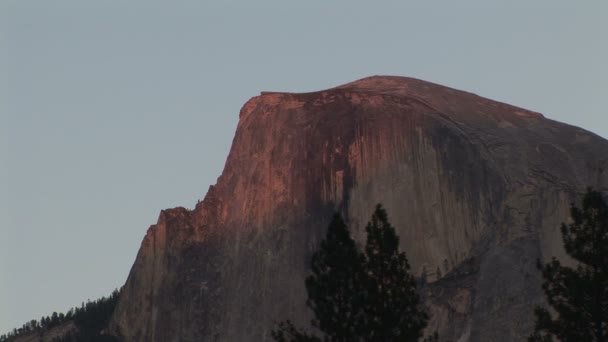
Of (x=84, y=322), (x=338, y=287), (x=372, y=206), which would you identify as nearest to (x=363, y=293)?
(x=338, y=287)

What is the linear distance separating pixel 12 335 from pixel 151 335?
Result: 39.5 meters

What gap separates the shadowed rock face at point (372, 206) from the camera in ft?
383

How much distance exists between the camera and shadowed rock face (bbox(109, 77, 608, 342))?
383ft

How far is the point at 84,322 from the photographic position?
152500 mm

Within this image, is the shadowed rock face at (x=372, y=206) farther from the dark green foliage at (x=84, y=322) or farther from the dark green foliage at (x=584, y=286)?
the dark green foliage at (x=584, y=286)

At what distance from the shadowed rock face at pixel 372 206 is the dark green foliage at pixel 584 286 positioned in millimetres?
42256

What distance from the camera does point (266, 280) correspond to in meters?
124

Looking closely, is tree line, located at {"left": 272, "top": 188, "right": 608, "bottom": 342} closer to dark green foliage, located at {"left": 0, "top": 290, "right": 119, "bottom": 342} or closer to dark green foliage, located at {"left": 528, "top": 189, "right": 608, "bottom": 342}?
dark green foliage, located at {"left": 528, "top": 189, "right": 608, "bottom": 342}

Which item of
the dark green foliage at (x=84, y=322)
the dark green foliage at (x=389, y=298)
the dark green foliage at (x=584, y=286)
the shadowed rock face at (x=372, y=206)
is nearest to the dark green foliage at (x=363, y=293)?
the dark green foliage at (x=389, y=298)

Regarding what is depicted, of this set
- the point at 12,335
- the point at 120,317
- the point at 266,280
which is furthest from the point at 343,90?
the point at 12,335

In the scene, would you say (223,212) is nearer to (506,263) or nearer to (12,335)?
(506,263)

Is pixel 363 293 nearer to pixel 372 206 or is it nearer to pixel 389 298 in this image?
pixel 389 298

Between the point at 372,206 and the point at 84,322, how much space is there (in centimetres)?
3947

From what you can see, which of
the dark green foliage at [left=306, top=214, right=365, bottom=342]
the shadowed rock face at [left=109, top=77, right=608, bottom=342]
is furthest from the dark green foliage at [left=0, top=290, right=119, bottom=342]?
the dark green foliage at [left=306, top=214, right=365, bottom=342]
